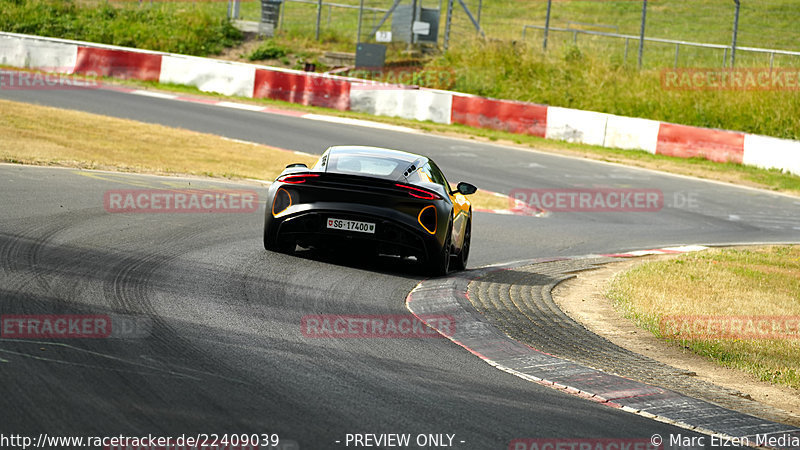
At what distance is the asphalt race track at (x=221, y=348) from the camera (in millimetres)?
4961

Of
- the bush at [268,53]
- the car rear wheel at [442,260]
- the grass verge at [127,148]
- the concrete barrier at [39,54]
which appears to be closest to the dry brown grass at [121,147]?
the grass verge at [127,148]

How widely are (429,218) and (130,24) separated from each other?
30040 millimetres

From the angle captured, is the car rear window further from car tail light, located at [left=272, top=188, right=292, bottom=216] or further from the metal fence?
the metal fence

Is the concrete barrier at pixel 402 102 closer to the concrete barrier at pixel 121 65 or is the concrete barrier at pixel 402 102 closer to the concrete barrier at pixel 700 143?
the concrete barrier at pixel 700 143

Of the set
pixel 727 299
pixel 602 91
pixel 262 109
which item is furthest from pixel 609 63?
pixel 727 299

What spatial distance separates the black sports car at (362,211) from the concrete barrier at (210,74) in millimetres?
19972

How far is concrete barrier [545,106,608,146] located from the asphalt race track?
39.7ft

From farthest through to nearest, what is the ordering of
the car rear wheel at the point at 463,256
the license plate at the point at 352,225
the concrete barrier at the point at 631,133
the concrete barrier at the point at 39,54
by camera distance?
1. the concrete barrier at the point at 39,54
2. the concrete barrier at the point at 631,133
3. the car rear wheel at the point at 463,256
4. the license plate at the point at 352,225

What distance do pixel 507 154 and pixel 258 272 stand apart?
48.8ft

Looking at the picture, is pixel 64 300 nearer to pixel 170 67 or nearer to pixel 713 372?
pixel 713 372

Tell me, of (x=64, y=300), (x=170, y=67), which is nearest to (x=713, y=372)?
(x=64, y=300)

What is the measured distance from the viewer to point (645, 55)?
1258 inches

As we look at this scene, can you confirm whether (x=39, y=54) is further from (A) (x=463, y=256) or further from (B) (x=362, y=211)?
(B) (x=362, y=211)

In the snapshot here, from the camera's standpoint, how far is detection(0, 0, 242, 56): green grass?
118ft
